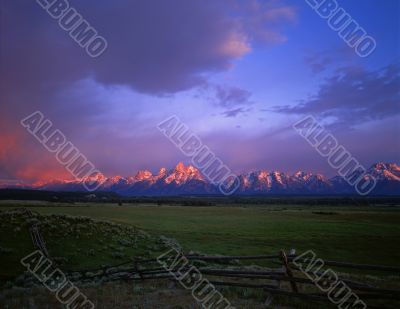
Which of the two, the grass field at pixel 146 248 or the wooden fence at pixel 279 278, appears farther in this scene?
the grass field at pixel 146 248

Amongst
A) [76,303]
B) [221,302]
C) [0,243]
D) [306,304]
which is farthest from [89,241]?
[306,304]

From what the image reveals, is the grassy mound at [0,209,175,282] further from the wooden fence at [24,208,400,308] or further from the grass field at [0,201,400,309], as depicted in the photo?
the wooden fence at [24,208,400,308]

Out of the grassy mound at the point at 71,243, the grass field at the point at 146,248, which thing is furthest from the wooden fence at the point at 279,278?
the grassy mound at the point at 71,243

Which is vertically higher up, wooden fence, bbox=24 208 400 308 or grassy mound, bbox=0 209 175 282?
wooden fence, bbox=24 208 400 308

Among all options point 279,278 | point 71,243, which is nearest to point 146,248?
point 71,243

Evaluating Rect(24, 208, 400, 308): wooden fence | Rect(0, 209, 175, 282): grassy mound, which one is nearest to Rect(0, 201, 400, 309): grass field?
Rect(0, 209, 175, 282): grassy mound

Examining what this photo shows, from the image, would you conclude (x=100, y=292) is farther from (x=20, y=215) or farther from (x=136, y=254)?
(x=20, y=215)

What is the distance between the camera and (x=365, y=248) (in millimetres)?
41125

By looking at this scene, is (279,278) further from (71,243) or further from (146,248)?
(146,248)

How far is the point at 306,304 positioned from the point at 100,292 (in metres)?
8.46

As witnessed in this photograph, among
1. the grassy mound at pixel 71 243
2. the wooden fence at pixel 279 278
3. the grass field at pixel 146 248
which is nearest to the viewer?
the wooden fence at pixel 279 278

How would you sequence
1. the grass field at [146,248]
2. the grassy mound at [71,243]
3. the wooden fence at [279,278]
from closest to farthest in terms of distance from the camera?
1. the wooden fence at [279,278]
2. the grass field at [146,248]
3. the grassy mound at [71,243]

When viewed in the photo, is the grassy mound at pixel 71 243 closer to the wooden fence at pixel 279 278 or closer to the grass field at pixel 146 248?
the grass field at pixel 146 248

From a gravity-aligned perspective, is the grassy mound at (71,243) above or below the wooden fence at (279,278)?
below
